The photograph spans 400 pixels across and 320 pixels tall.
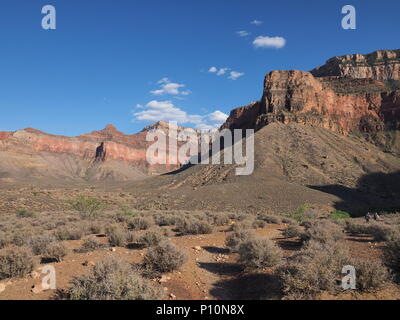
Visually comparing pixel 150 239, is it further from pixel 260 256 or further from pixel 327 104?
pixel 327 104

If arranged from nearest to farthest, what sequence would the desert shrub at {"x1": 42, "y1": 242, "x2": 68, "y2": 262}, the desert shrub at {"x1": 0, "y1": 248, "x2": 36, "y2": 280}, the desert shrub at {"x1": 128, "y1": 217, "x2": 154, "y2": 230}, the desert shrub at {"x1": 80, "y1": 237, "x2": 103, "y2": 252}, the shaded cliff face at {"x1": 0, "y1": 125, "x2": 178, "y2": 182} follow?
the desert shrub at {"x1": 0, "y1": 248, "x2": 36, "y2": 280}, the desert shrub at {"x1": 42, "y1": 242, "x2": 68, "y2": 262}, the desert shrub at {"x1": 80, "y1": 237, "x2": 103, "y2": 252}, the desert shrub at {"x1": 128, "y1": 217, "x2": 154, "y2": 230}, the shaded cliff face at {"x1": 0, "y1": 125, "x2": 178, "y2": 182}

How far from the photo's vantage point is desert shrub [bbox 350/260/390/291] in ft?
17.4

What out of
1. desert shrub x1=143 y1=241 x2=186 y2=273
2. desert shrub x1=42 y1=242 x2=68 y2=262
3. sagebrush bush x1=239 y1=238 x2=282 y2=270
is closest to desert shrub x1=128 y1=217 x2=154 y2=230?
desert shrub x1=42 y1=242 x2=68 y2=262

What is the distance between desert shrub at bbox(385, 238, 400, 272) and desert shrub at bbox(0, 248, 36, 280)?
8646 millimetres

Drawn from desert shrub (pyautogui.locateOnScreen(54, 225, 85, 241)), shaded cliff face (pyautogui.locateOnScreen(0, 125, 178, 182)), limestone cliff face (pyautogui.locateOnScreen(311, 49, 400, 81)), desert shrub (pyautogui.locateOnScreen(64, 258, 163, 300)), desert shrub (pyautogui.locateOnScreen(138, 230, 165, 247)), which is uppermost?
limestone cliff face (pyautogui.locateOnScreen(311, 49, 400, 81))

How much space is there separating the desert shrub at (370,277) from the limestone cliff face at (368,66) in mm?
124281

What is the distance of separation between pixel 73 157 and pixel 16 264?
144 meters

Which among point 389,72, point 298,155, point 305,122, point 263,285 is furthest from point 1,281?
point 389,72

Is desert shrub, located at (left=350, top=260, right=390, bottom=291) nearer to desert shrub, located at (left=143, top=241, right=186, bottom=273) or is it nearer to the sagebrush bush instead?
the sagebrush bush

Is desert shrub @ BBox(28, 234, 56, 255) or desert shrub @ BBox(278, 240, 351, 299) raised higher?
desert shrub @ BBox(278, 240, 351, 299)

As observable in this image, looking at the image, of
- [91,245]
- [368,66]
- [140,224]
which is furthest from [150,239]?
[368,66]

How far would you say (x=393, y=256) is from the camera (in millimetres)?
6500

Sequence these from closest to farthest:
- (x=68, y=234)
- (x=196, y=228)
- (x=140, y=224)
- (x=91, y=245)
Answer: (x=91, y=245) < (x=68, y=234) < (x=196, y=228) < (x=140, y=224)
